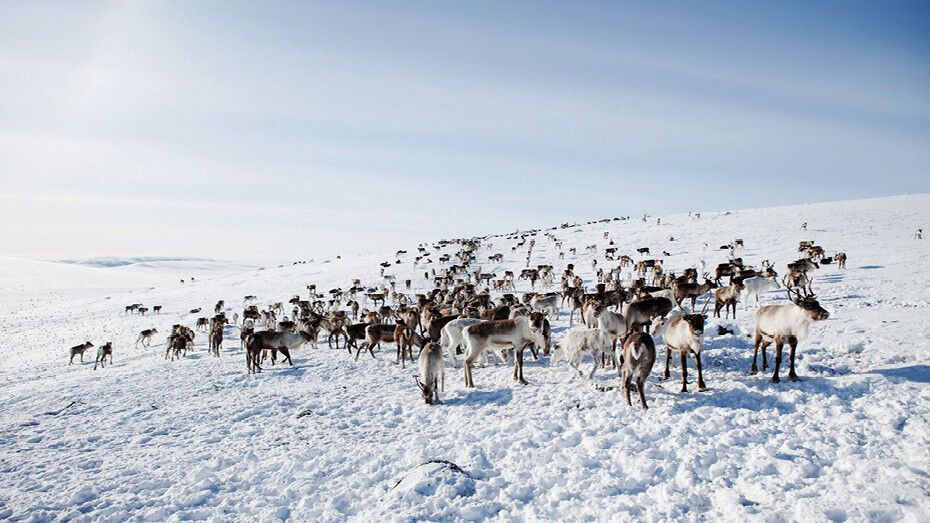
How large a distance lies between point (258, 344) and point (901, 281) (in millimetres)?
30336

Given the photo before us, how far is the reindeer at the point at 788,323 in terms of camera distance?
10148 mm

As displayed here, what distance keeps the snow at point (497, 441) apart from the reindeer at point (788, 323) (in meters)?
0.68

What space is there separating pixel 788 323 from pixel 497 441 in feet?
23.3

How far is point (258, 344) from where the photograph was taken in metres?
17.8

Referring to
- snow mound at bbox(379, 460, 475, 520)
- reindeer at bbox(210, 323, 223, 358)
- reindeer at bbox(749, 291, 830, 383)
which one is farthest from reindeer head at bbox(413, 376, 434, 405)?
reindeer at bbox(210, 323, 223, 358)

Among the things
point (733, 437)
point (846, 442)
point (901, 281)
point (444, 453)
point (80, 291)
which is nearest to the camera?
point (846, 442)

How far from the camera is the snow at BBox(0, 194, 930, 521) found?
23.8 ft

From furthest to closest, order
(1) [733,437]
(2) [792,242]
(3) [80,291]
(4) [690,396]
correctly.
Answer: (3) [80,291] → (2) [792,242] → (4) [690,396] → (1) [733,437]

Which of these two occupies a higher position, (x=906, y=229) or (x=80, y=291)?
(x=906, y=229)

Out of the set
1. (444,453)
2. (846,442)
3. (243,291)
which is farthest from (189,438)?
(243,291)

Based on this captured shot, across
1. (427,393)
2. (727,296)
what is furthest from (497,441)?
(727,296)

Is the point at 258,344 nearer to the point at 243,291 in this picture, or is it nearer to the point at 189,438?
the point at 189,438

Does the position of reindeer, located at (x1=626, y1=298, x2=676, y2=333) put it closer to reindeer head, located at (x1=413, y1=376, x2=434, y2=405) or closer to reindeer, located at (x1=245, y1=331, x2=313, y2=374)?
reindeer head, located at (x1=413, y1=376, x2=434, y2=405)

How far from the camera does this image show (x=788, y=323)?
10.4 m
